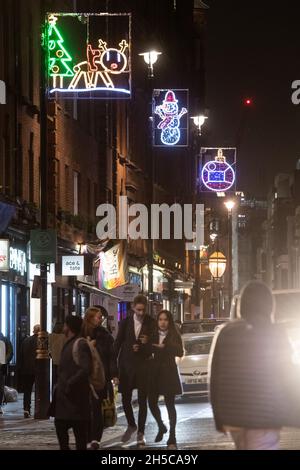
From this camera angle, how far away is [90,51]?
31.6 meters

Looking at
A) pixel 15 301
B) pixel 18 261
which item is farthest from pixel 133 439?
pixel 15 301

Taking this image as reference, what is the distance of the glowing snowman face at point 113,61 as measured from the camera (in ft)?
102

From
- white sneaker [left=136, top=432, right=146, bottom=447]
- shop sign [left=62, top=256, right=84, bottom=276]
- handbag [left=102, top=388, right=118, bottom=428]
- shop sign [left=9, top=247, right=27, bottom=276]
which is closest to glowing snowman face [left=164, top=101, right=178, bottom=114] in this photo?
shop sign [left=62, top=256, right=84, bottom=276]

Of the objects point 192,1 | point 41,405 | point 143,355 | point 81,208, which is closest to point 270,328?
point 143,355

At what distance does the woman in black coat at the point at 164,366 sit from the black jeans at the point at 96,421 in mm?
1604

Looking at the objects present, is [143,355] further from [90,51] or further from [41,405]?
[90,51]

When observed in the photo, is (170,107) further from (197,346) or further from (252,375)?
(252,375)

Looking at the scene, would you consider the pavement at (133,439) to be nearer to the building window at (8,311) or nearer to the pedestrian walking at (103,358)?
the pedestrian walking at (103,358)

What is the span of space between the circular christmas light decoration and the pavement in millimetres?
31793

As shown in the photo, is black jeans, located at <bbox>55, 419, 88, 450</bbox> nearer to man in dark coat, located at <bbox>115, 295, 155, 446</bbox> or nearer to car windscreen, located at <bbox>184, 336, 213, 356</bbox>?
man in dark coat, located at <bbox>115, 295, 155, 446</bbox>

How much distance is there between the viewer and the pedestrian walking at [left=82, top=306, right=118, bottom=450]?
15367mm

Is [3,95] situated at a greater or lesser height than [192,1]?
lesser

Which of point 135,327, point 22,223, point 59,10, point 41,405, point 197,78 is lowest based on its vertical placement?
point 41,405

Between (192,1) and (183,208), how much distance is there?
21774mm
